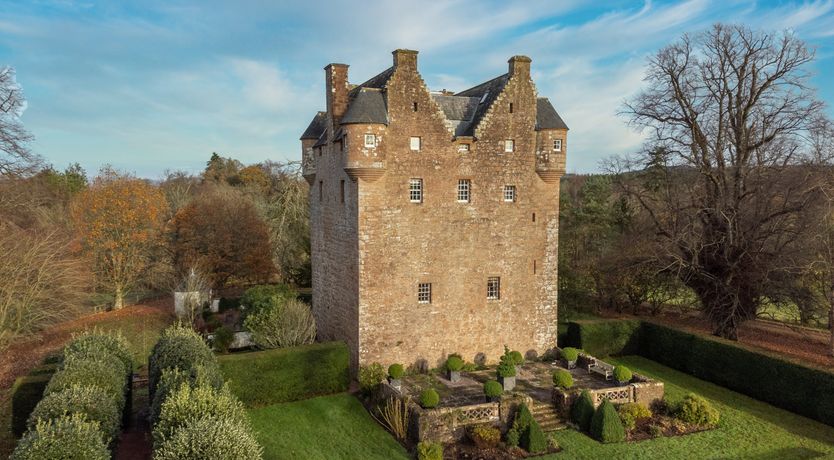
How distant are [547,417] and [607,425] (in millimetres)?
2205

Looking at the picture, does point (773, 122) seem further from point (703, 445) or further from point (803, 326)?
point (703, 445)

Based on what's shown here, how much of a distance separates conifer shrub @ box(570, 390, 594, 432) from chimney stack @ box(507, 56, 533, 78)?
13.4 metres

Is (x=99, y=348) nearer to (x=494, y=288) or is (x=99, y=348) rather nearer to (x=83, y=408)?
(x=83, y=408)

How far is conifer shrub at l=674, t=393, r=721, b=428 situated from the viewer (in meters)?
18.3

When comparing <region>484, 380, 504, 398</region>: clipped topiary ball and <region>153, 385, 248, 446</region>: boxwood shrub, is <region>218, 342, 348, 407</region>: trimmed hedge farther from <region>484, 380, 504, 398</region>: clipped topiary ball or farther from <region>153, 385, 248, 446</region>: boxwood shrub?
<region>153, 385, 248, 446</region>: boxwood shrub

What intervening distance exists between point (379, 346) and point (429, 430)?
547 centimetres

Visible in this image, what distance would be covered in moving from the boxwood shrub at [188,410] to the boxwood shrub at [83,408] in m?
1.54

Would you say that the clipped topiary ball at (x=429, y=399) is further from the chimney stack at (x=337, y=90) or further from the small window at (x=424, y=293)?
the chimney stack at (x=337, y=90)

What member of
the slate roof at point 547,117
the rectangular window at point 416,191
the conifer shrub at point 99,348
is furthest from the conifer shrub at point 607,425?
the conifer shrub at point 99,348

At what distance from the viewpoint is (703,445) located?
16.9 metres

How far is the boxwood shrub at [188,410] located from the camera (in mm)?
12531

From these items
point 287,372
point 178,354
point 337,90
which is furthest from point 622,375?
point 337,90

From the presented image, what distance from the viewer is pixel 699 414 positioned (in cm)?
1831

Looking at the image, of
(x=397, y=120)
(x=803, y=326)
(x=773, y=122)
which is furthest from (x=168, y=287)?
(x=803, y=326)
